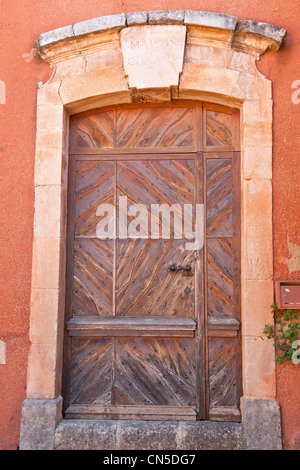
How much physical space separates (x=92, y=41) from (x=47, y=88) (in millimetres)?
557

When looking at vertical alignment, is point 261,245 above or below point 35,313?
above

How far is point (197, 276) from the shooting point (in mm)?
3551

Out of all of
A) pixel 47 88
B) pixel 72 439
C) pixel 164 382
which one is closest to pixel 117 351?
pixel 164 382

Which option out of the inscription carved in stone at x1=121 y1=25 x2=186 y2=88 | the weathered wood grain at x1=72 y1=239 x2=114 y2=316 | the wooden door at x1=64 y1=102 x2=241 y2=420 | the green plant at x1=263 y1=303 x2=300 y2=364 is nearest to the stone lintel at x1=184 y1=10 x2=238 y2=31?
the inscription carved in stone at x1=121 y1=25 x2=186 y2=88

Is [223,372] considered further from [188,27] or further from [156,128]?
[188,27]

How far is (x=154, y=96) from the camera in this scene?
11.9 ft

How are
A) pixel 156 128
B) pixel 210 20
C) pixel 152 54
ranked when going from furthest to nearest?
pixel 156 128 → pixel 152 54 → pixel 210 20

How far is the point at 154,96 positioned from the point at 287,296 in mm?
2036

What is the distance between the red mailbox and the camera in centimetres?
321

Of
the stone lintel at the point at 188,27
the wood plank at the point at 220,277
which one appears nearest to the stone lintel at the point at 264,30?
the stone lintel at the point at 188,27

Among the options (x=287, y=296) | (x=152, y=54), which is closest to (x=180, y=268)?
(x=287, y=296)

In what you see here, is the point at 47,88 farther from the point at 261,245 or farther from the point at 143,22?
the point at 261,245

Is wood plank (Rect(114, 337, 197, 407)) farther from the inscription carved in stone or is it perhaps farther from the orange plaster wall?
the inscription carved in stone

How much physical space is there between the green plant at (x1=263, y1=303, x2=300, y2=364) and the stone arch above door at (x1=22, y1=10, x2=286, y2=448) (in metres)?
0.06
